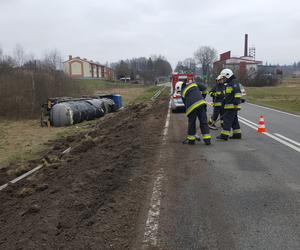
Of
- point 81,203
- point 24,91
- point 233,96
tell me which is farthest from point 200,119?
point 24,91

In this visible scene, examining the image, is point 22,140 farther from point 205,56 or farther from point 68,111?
point 205,56

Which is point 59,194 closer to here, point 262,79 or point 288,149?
point 288,149

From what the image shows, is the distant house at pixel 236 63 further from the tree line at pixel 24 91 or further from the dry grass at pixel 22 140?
the dry grass at pixel 22 140

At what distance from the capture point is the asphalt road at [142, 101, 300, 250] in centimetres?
385

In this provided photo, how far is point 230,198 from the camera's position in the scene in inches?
203

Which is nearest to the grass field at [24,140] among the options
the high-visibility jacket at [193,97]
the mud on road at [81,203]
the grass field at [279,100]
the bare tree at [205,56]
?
the mud on road at [81,203]

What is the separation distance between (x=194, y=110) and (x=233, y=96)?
1.31 meters

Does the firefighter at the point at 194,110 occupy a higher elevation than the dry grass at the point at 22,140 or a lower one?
Answer: higher

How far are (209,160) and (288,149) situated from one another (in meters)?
2.30

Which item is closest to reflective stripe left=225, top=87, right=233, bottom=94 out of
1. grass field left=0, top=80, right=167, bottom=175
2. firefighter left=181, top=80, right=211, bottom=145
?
firefighter left=181, top=80, right=211, bottom=145

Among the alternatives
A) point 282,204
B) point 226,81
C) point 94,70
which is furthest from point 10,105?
point 94,70

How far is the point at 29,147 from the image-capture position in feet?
44.4

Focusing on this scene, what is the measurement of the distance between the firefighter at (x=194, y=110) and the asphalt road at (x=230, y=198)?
55cm

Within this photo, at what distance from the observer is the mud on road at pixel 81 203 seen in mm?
3994
